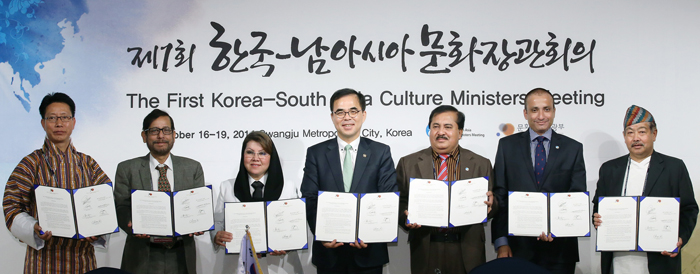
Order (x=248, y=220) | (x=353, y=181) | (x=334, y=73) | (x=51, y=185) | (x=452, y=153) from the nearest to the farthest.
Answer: (x=248, y=220)
(x=353, y=181)
(x=452, y=153)
(x=51, y=185)
(x=334, y=73)

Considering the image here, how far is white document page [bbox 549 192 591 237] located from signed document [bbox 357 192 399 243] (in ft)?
3.93

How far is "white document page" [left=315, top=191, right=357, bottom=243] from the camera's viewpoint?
3432mm

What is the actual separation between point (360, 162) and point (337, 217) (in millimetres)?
492

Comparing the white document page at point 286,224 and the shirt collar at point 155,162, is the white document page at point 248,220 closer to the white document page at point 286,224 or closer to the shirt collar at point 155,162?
the white document page at point 286,224

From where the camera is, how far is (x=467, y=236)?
11.8 ft

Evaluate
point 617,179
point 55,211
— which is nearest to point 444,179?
point 617,179

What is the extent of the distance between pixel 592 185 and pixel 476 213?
1799mm

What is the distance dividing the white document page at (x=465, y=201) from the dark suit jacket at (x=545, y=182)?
15.6 inches

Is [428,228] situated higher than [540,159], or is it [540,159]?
[540,159]

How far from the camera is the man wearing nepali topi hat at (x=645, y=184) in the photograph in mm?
3627

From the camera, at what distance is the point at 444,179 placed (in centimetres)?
372

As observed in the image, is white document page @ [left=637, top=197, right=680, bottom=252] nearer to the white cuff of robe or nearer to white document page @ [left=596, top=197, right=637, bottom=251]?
white document page @ [left=596, top=197, right=637, bottom=251]

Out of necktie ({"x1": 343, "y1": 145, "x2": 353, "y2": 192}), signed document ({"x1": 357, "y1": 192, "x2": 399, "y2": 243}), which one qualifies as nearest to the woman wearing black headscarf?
necktie ({"x1": 343, "y1": 145, "x2": 353, "y2": 192})

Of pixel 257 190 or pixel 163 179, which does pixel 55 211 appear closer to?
pixel 163 179
